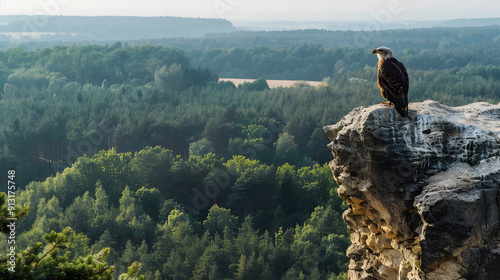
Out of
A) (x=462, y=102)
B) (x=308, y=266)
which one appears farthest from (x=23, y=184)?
(x=462, y=102)

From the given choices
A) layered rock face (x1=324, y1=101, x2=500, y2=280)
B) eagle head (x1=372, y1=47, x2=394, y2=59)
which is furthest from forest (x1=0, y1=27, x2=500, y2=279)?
eagle head (x1=372, y1=47, x2=394, y2=59)

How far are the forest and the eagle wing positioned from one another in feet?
24.6

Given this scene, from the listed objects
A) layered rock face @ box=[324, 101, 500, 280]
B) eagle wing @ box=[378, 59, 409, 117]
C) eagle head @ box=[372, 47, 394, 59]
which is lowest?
layered rock face @ box=[324, 101, 500, 280]

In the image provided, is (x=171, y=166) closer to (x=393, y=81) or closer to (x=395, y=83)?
(x=393, y=81)

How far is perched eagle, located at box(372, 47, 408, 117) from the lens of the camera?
49.3ft

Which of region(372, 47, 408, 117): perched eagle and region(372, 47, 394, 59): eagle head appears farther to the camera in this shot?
region(372, 47, 394, 59): eagle head

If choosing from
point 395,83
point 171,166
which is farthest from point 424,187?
point 171,166

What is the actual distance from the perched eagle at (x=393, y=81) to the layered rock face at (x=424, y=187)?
30cm

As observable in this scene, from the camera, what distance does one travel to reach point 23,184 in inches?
2675

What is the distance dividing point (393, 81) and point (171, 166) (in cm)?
4676

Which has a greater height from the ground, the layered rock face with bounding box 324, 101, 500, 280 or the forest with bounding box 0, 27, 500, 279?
the layered rock face with bounding box 324, 101, 500, 280

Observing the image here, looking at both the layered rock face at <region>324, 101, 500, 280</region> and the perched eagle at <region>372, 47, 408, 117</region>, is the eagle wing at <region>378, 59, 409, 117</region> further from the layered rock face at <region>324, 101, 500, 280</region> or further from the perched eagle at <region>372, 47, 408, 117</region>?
the layered rock face at <region>324, 101, 500, 280</region>

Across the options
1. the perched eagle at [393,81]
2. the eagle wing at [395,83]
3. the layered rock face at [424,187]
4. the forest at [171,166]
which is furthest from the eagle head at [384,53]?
the forest at [171,166]

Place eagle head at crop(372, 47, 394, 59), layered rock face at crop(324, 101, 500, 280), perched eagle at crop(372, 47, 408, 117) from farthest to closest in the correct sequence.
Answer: eagle head at crop(372, 47, 394, 59) < perched eagle at crop(372, 47, 408, 117) < layered rock face at crop(324, 101, 500, 280)
